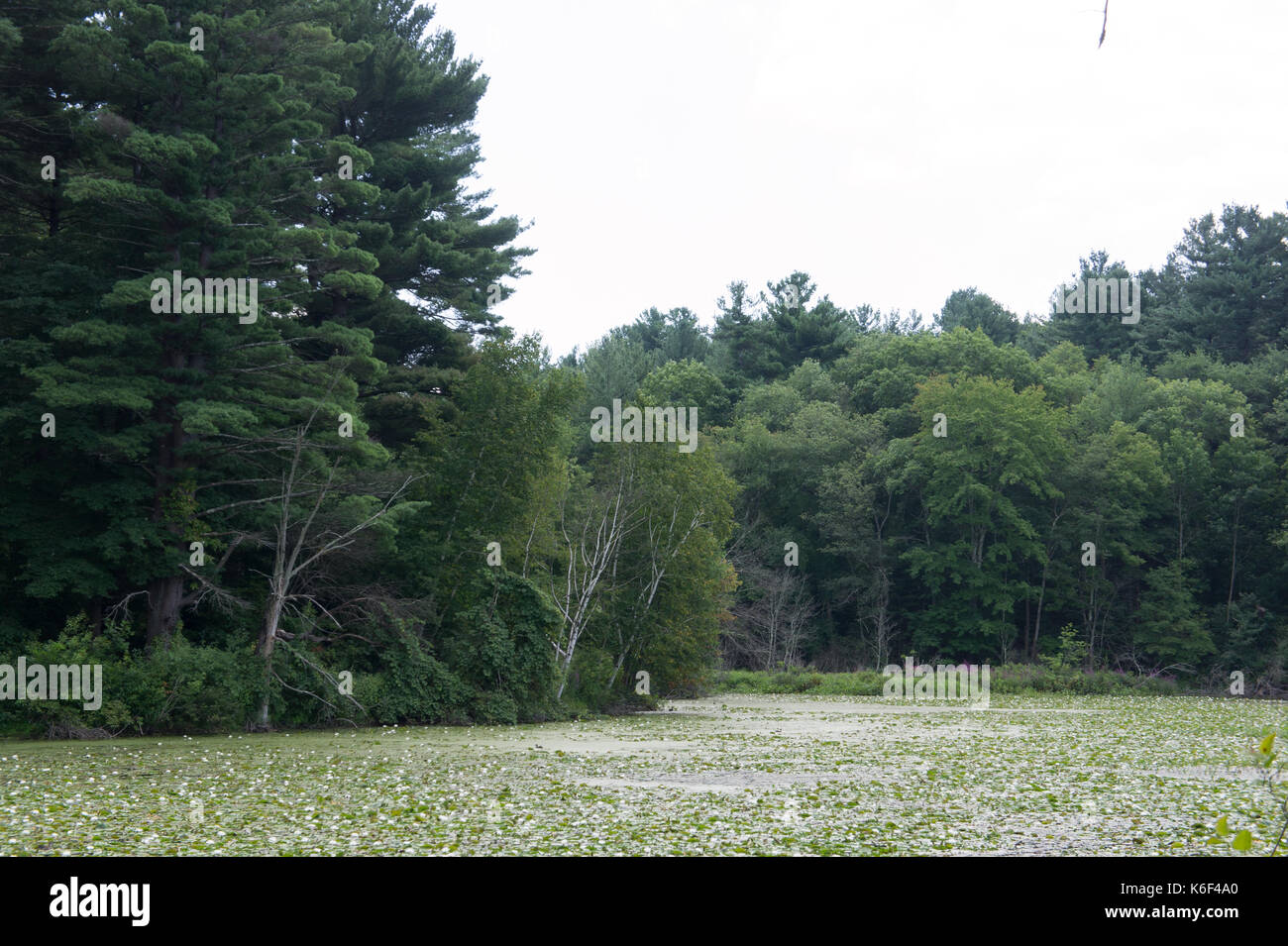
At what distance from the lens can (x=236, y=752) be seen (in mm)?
19766

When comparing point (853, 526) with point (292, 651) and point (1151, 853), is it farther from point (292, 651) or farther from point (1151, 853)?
point (1151, 853)

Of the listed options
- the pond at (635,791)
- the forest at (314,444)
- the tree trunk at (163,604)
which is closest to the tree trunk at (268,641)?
the forest at (314,444)

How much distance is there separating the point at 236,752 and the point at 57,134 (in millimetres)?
16008

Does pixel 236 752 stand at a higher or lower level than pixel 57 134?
lower

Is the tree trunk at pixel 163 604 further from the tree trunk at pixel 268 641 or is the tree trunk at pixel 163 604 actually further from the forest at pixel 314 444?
the tree trunk at pixel 268 641

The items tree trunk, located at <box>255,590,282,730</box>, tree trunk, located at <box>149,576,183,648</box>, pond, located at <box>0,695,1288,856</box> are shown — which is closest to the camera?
pond, located at <box>0,695,1288,856</box>

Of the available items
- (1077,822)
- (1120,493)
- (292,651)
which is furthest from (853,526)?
(1077,822)

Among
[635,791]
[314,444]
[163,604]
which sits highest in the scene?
[314,444]

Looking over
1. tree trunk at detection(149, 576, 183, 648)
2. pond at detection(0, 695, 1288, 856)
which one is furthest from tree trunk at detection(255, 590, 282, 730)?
tree trunk at detection(149, 576, 183, 648)

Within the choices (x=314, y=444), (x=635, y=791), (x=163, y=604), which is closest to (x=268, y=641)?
(x=163, y=604)

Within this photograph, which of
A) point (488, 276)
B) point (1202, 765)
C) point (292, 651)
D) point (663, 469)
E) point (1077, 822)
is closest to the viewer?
point (1077, 822)

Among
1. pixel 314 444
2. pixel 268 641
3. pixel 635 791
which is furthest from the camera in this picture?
pixel 314 444

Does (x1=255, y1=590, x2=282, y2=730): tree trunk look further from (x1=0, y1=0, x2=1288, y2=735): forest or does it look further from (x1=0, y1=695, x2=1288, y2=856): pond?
(x1=0, y1=695, x2=1288, y2=856): pond

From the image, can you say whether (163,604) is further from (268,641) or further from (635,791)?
(635,791)
